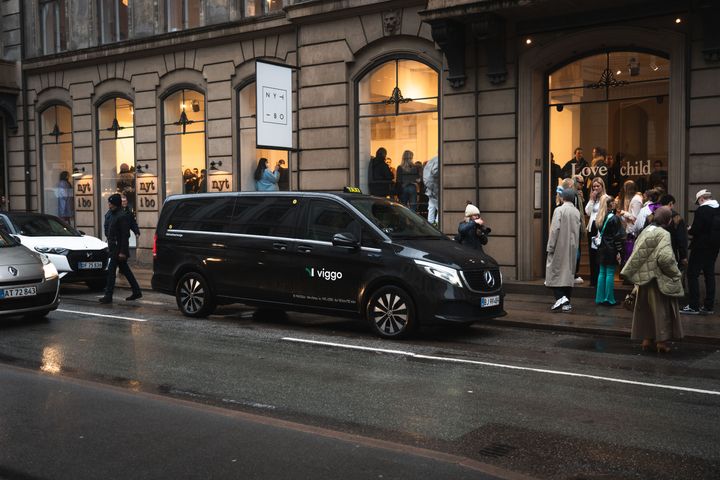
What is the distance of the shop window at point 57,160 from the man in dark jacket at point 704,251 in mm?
18972

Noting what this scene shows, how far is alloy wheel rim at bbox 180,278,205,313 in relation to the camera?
11891mm

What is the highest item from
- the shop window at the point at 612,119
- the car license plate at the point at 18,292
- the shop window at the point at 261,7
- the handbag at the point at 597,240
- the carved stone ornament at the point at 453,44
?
the shop window at the point at 261,7

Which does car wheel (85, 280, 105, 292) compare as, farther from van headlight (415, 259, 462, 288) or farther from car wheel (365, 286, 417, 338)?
van headlight (415, 259, 462, 288)

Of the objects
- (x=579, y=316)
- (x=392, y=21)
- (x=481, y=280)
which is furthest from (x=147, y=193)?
(x=481, y=280)

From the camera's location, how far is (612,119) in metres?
14.7

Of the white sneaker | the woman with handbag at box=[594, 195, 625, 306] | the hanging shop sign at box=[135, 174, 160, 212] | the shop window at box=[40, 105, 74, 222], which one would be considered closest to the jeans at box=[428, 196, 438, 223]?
the woman with handbag at box=[594, 195, 625, 306]

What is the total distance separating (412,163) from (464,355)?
8.74 meters

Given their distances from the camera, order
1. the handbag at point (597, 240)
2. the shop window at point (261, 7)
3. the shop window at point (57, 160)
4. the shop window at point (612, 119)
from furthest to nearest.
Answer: the shop window at point (57, 160), the shop window at point (261, 7), the shop window at point (612, 119), the handbag at point (597, 240)

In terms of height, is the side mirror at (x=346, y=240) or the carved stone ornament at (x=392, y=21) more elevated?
the carved stone ornament at (x=392, y=21)

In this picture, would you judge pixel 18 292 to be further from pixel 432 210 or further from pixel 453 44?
pixel 453 44

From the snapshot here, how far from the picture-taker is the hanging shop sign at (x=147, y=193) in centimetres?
2200

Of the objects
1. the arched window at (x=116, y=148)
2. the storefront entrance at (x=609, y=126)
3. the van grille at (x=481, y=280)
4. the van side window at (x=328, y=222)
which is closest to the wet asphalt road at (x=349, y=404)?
the van grille at (x=481, y=280)

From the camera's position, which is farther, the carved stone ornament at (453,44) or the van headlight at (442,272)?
the carved stone ornament at (453,44)

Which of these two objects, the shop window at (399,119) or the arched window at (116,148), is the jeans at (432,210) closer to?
the shop window at (399,119)
